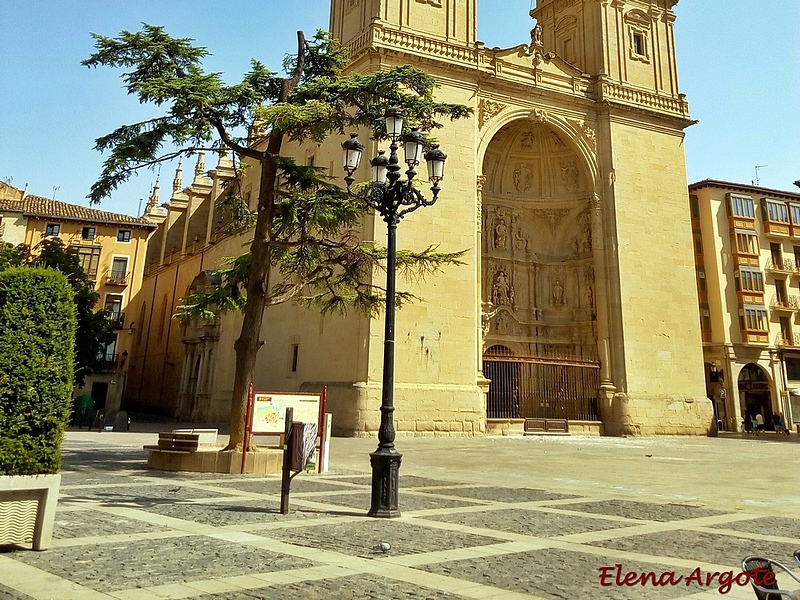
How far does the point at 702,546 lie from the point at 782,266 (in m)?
36.6

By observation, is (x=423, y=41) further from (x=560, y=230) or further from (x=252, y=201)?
(x=252, y=201)

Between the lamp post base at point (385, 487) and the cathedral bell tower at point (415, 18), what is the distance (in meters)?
19.0

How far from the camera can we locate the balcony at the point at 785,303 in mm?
35219

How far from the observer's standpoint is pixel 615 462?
1326 centimetres

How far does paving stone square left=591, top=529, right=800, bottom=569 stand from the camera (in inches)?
189

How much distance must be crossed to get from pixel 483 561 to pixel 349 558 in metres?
0.96

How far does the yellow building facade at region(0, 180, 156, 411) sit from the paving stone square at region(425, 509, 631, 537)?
96.7 ft

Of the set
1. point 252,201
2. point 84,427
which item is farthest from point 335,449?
point 252,201

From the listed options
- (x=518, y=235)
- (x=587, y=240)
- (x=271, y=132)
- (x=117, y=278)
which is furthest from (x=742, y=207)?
(x=117, y=278)

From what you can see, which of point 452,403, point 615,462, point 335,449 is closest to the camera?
point 615,462

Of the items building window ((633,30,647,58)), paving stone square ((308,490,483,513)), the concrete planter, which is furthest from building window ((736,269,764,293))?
the concrete planter

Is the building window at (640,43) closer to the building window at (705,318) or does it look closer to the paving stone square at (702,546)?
the building window at (705,318)

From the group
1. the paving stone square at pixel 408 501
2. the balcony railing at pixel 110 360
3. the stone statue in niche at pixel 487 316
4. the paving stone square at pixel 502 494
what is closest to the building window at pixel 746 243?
the stone statue in niche at pixel 487 316

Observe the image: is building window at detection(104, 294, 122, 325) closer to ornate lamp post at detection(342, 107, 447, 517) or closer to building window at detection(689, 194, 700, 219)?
ornate lamp post at detection(342, 107, 447, 517)
